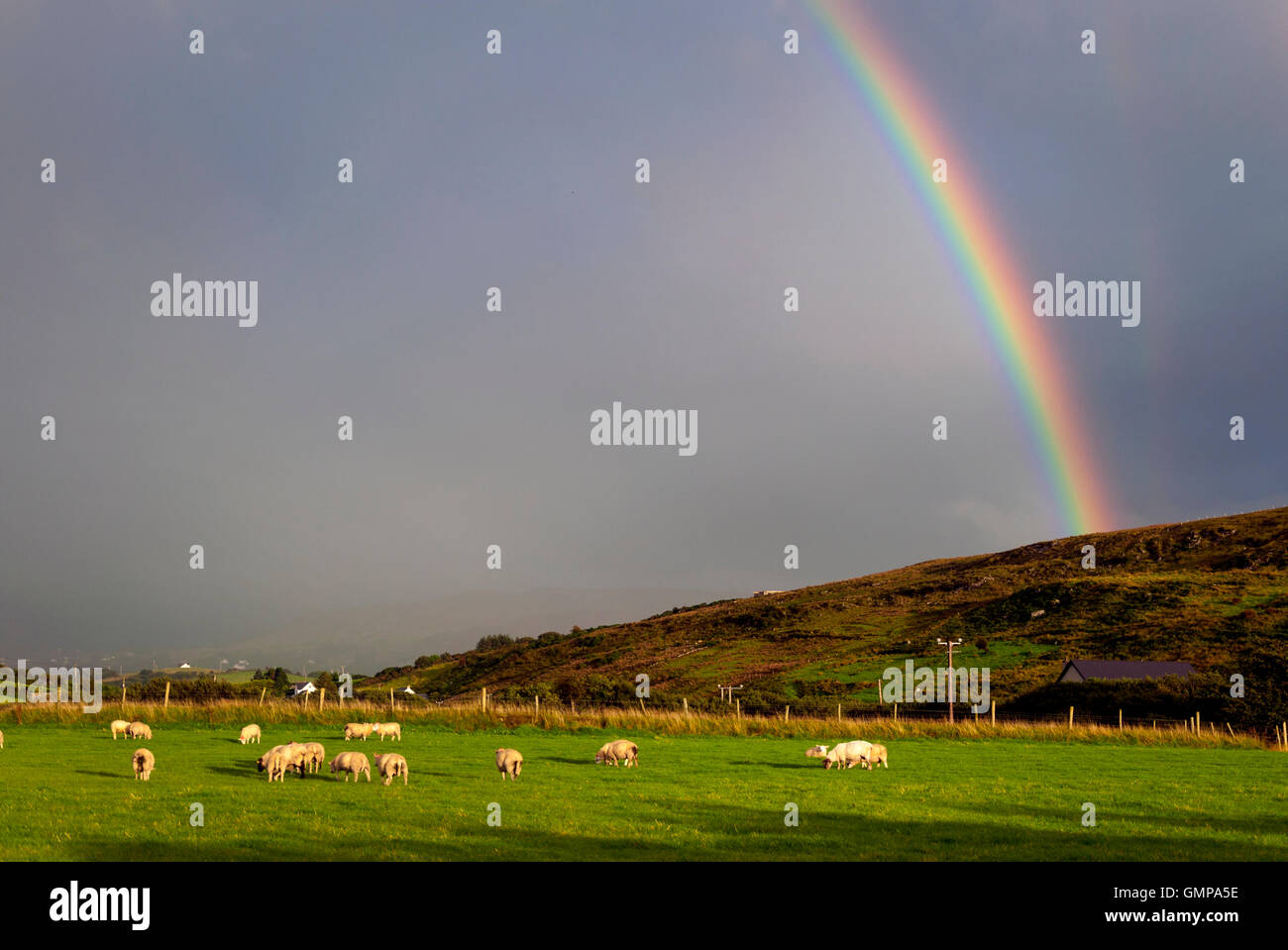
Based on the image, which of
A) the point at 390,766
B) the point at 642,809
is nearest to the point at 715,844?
the point at 642,809

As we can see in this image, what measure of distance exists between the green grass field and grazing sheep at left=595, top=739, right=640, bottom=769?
1.11 meters

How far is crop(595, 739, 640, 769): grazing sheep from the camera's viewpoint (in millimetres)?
33406

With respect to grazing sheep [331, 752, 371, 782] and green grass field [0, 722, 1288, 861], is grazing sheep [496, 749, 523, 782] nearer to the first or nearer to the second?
green grass field [0, 722, 1288, 861]

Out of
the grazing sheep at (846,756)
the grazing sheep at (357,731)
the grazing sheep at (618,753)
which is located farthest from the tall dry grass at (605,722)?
the grazing sheep at (618,753)

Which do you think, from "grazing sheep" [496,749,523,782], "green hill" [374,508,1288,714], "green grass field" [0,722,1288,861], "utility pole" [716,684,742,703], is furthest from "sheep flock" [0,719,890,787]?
"utility pole" [716,684,742,703]

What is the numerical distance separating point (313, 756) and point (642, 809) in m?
11.4

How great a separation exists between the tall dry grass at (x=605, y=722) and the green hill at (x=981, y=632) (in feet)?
44.5

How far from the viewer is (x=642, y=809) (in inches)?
862

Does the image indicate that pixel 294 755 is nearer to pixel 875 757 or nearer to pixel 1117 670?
pixel 875 757

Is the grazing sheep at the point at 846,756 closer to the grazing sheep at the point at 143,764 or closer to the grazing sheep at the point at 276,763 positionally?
the grazing sheep at the point at 276,763
